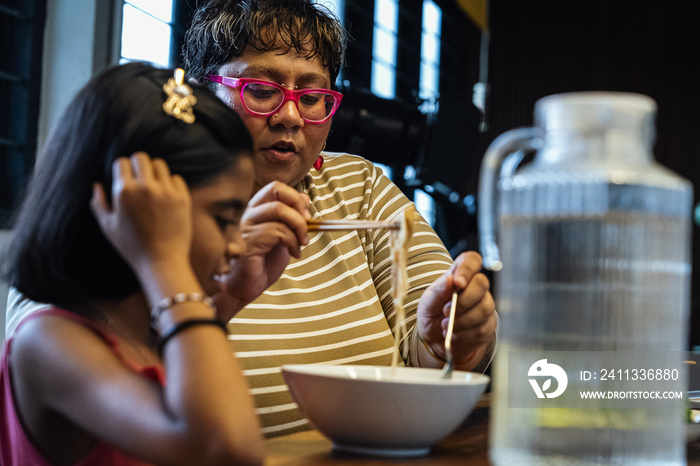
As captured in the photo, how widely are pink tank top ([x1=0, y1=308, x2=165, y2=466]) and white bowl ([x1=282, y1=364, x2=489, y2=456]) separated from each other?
18 centimetres

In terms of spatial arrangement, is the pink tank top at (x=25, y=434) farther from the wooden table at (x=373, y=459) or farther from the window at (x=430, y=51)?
the window at (x=430, y=51)

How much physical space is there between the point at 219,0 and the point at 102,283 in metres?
0.82

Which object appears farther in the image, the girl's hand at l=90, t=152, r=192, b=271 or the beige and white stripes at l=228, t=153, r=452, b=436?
the beige and white stripes at l=228, t=153, r=452, b=436

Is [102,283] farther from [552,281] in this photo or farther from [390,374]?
[552,281]

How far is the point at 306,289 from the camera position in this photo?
4.76ft

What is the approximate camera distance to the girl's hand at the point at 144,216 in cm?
75

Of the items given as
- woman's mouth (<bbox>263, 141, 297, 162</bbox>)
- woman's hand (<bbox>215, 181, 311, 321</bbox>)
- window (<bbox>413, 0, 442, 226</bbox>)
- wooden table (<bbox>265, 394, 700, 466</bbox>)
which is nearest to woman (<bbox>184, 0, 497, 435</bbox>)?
woman's mouth (<bbox>263, 141, 297, 162</bbox>)

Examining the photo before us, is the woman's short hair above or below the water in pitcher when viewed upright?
above

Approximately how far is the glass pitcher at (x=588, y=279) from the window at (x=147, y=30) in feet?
6.95

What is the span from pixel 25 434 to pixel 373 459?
13.6 inches

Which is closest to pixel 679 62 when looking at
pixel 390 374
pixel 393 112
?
pixel 393 112

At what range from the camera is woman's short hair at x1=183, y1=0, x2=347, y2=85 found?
1440 millimetres

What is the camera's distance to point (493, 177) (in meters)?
0.71

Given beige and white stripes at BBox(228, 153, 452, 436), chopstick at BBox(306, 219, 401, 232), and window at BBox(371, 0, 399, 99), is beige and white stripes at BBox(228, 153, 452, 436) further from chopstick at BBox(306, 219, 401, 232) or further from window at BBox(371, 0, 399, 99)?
window at BBox(371, 0, 399, 99)
